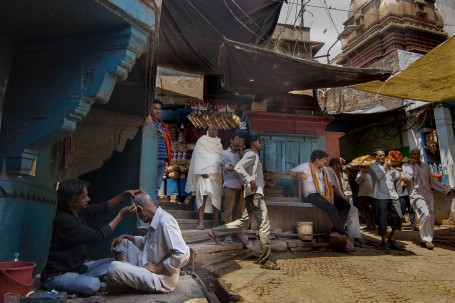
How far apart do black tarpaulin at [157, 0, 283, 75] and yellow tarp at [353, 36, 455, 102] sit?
319cm

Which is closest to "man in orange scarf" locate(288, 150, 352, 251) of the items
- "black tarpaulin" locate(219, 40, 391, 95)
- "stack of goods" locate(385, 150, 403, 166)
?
"black tarpaulin" locate(219, 40, 391, 95)

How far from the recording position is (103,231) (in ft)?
10.6

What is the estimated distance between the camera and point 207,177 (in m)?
6.54

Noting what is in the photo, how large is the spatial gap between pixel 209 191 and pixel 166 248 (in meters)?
3.01

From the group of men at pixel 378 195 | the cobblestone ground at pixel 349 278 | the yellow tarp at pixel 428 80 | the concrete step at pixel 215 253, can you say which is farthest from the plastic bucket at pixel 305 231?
the yellow tarp at pixel 428 80

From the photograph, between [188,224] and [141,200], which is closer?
[141,200]

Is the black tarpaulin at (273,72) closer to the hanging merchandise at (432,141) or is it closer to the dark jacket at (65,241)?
the dark jacket at (65,241)

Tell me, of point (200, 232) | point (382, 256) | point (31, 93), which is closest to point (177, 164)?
point (200, 232)

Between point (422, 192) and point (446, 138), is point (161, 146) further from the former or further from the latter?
point (446, 138)

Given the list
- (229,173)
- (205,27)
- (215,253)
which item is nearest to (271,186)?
(229,173)

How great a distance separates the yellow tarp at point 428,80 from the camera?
7414 millimetres

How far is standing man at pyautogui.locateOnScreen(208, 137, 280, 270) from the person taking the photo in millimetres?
5383

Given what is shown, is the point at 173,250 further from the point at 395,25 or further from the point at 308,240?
the point at 395,25

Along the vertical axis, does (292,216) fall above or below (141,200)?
below
